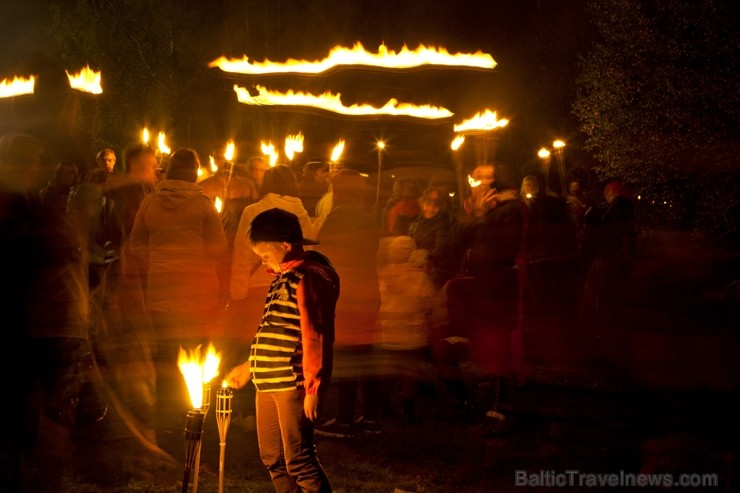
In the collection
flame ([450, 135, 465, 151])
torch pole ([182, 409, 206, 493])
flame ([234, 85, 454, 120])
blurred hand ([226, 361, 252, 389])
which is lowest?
torch pole ([182, 409, 206, 493])

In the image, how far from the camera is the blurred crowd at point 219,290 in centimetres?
496

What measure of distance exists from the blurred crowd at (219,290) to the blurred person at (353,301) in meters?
0.01

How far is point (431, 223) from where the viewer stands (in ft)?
24.5

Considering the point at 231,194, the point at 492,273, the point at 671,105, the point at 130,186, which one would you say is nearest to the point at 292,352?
the point at 492,273

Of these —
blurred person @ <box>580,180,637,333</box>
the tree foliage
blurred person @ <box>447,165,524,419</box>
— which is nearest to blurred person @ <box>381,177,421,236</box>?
blurred person @ <box>447,165,524,419</box>

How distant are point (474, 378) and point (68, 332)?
5433mm

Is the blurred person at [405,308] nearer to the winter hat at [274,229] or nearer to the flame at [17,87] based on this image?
the winter hat at [274,229]

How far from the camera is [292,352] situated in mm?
4121

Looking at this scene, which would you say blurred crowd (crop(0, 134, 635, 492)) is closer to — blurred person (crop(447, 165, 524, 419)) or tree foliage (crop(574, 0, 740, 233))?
blurred person (crop(447, 165, 524, 419))

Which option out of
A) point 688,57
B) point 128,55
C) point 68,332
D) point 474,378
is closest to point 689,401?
point 474,378

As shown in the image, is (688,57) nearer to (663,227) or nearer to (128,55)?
(663,227)

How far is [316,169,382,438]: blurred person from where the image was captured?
20.7 feet

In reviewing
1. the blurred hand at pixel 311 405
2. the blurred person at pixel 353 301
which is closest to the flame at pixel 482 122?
the blurred person at pixel 353 301

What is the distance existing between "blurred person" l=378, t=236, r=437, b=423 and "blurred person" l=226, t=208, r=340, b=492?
2440 millimetres
